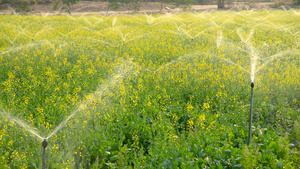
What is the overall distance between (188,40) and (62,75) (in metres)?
6.94

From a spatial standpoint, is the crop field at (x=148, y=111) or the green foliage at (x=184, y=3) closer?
the crop field at (x=148, y=111)

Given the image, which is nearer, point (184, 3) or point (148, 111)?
point (148, 111)

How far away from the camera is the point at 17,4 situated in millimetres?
41906

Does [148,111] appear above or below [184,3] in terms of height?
below

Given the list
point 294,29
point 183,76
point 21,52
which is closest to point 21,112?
point 183,76

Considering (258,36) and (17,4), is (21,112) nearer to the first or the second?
(258,36)

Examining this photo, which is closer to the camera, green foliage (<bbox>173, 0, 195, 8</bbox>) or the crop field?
the crop field

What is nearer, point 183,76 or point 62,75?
point 183,76

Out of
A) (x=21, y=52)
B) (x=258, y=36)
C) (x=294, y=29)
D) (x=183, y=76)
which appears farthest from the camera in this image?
(x=294, y=29)

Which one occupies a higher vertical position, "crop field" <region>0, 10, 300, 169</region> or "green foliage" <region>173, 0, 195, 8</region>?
"green foliage" <region>173, 0, 195, 8</region>

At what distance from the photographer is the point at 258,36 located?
591 inches

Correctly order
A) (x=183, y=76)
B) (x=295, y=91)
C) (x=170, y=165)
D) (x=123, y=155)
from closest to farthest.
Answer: (x=170, y=165) < (x=123, y=155) < (x=295, y=91) < (x=183, y=76)

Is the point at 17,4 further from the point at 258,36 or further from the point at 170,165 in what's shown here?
the point at 170,165

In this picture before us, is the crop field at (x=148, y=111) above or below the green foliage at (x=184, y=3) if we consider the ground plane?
below
